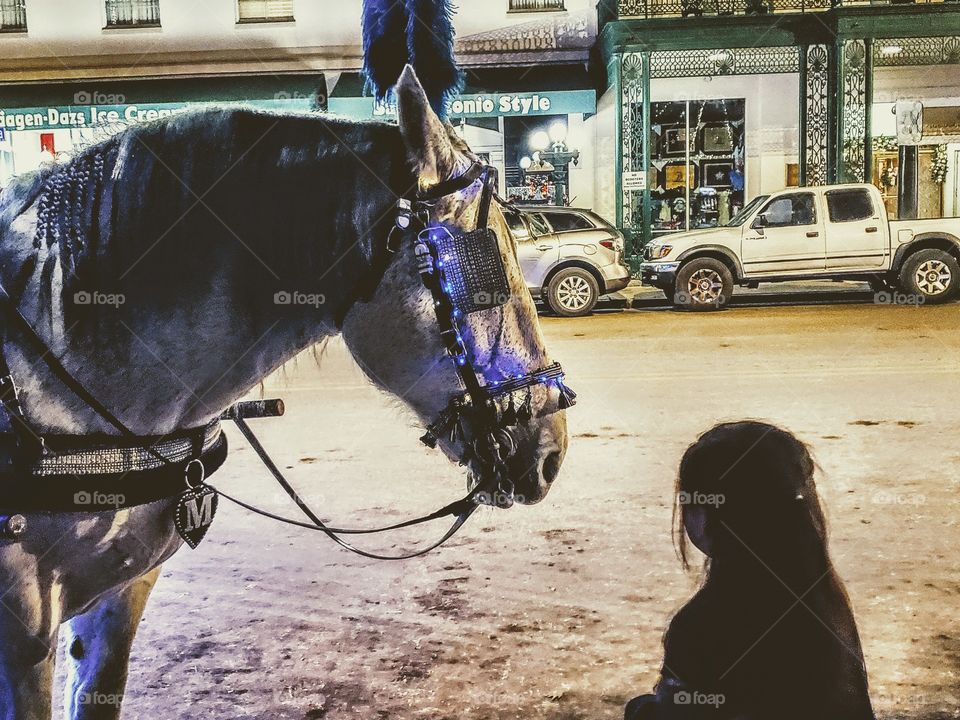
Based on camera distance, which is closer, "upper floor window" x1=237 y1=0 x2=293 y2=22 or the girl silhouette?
the girl silhouette

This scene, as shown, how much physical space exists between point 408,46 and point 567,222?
15.4 metres

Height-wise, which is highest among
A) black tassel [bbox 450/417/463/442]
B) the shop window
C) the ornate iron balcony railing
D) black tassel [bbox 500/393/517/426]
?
the ornate iron balcony railing

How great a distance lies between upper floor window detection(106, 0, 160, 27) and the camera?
22.9 meters

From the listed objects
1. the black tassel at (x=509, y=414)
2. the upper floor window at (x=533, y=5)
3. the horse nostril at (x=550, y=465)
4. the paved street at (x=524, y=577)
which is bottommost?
the paved street at (x=524, y=577)

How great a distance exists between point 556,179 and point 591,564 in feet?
62.7

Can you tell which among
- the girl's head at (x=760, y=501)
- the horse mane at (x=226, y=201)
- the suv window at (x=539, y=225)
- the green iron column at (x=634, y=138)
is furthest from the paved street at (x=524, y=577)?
the green iron column at (x=634, y=138)

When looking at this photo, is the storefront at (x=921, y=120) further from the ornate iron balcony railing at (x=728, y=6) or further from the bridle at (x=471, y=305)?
the bridle at (x=471, y=305)

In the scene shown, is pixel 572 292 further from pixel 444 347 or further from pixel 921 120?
pixel 444 347

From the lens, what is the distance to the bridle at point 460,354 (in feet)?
6.96

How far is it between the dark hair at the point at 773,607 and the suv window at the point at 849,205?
54.6ft

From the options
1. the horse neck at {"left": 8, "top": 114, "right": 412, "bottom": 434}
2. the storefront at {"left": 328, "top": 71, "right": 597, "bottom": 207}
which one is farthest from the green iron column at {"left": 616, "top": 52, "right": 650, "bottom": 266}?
the horse neck at {"left": 8, "top": 114, "right": 412, "bottom": 434}

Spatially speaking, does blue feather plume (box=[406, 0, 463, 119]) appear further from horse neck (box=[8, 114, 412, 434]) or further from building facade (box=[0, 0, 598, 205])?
building facade (box=[0, 0, 598, 205])

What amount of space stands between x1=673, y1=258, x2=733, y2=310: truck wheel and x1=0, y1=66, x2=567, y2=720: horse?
15.6 metres

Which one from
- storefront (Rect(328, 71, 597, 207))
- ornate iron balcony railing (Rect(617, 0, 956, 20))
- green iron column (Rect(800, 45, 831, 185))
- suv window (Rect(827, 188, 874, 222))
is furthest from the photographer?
storefront (Rect(328, 71, 597, 207))
